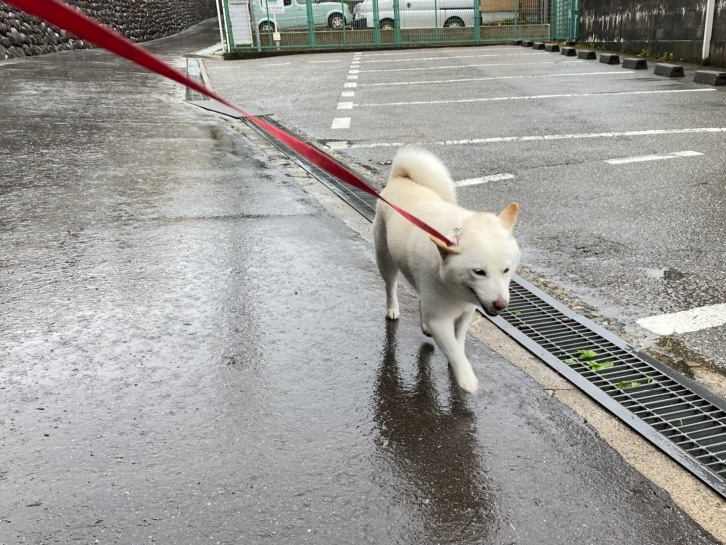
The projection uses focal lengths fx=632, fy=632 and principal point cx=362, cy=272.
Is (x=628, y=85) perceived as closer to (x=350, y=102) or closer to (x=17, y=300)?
(x=350, y=102)

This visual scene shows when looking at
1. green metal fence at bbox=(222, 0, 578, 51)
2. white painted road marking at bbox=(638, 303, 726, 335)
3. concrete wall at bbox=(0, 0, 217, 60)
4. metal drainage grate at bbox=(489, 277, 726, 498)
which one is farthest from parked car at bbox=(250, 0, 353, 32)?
white painted road marking at bbox=(638, 303, 726, 335)

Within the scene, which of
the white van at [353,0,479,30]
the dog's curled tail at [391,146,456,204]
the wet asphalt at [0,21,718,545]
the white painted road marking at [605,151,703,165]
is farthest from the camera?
the white van at [353,0,479,30]

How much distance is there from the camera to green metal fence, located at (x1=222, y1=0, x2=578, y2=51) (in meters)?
20.6

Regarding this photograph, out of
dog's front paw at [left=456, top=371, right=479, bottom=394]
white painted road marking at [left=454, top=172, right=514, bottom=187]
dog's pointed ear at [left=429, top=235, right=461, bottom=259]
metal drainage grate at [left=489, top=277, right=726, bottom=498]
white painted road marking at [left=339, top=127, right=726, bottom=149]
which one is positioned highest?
dog's pointed ear at [left=429, top=235, right=461, bottom=259]

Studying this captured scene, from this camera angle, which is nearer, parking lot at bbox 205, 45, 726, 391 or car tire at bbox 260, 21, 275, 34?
parking lot at bbox 205, 45, 726, 391

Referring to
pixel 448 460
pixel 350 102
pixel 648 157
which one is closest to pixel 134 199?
pixel 448 460

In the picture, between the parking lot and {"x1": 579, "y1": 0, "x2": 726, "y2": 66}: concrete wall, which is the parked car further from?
{"x1": 579, "y1": 0, "x2": 726, "y2": 66}: concrete wall

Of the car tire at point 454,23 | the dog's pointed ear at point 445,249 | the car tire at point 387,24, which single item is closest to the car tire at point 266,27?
the car tire at point 387,24

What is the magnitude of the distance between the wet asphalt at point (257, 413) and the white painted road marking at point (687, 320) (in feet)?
2.89

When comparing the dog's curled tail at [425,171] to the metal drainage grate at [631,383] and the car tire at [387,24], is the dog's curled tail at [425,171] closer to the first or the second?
the metal drainage grate at [631,383]

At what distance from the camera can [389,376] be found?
113 inches

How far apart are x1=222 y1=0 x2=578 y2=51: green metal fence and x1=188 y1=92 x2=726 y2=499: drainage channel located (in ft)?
62.2

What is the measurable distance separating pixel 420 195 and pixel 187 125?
6.77 meters

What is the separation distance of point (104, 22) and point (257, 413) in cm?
2212
